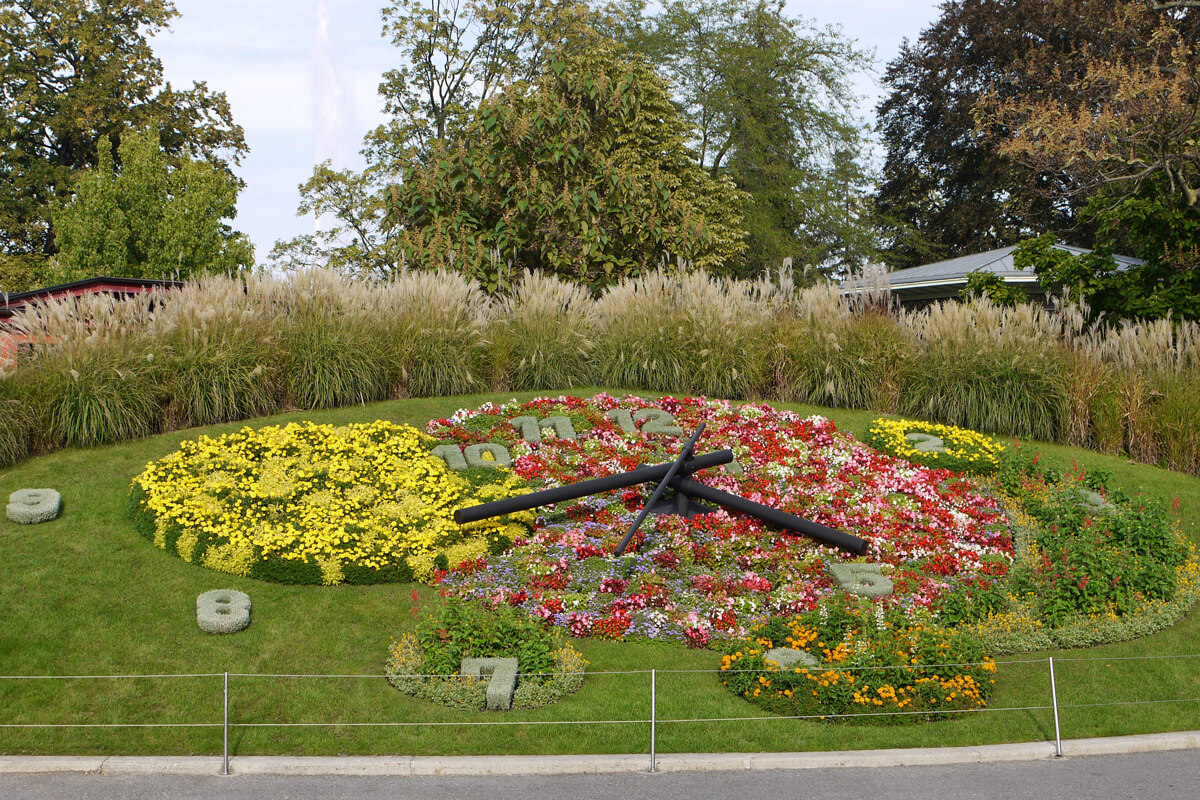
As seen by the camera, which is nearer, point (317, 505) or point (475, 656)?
point (475, 656)

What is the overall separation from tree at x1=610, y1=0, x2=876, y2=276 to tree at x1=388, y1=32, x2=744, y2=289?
14865 mm

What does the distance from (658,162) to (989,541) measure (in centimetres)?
1792

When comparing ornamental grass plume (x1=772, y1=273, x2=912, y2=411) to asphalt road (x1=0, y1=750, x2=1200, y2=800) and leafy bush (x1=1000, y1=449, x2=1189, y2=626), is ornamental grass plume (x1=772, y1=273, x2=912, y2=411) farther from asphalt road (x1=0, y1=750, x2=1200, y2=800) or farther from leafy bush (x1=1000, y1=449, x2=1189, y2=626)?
asphalt road (x1=0, y1=750, x2=1200, y2=800)

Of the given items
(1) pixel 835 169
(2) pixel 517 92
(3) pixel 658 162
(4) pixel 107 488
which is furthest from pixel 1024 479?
(1) pixel 835 169

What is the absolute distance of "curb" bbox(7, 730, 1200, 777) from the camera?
618 cm

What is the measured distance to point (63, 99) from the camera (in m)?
33.0

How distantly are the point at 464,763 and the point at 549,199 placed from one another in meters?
14.2

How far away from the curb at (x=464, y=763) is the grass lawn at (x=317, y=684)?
17 cm

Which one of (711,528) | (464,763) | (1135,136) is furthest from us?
(1135,136)

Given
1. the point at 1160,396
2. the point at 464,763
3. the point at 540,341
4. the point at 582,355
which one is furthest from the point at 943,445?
the point at 464,763

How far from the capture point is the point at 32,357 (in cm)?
1102

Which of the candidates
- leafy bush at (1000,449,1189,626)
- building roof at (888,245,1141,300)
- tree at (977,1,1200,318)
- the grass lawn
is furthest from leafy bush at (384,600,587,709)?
building roof at (888,245,1141,300)

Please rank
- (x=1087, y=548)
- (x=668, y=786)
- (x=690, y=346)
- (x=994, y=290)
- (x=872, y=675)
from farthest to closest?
(x=994, y=290), (x=690, y=346), (x=1087, y=548), (x=872, y=675), (x=668, y=786)

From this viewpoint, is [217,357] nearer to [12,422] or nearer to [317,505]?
[12,422]
